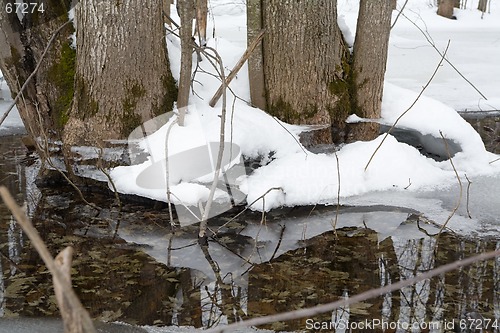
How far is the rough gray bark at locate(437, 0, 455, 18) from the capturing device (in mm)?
19625

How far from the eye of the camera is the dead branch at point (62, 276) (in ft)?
3.20

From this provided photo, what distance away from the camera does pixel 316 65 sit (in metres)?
6.04

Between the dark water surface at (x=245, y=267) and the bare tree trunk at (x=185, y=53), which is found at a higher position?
the bare tree trunk at (x=185, y=53)

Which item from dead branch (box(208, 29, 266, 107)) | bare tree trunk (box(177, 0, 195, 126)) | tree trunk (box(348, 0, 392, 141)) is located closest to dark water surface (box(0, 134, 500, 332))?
bare tree trunk (box(177, 0, 195, 126))

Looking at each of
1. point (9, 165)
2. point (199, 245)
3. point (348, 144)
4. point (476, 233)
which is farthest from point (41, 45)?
point (476, 233)

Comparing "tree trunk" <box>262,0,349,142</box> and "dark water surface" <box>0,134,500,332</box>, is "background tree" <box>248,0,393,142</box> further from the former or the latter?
"dark water surface" <box>0,134,500,332</box>

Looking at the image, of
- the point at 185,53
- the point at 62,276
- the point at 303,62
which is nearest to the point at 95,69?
the point at 185,53

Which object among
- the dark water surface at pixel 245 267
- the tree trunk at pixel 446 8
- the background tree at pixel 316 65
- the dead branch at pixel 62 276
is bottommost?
the tree trunk at pixel 446 8

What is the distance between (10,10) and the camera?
221 inches

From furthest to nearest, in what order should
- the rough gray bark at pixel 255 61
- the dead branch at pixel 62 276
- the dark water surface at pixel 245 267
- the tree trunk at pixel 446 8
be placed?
1. the tree trunk at pixel 446 8
2. the rough gray bark at pixel 255 61
3. the dark water surface at pixel 245 267
4. the dead branch at pixel 62 276

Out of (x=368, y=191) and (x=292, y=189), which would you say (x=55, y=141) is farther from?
(x=368, y=191)

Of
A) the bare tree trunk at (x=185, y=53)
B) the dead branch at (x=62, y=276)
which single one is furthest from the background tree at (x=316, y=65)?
the dead branch at (x=62, y=276)

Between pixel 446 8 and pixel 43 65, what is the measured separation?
16.6 meters

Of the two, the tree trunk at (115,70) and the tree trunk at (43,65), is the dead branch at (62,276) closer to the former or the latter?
the tree trunk at (115,70)
